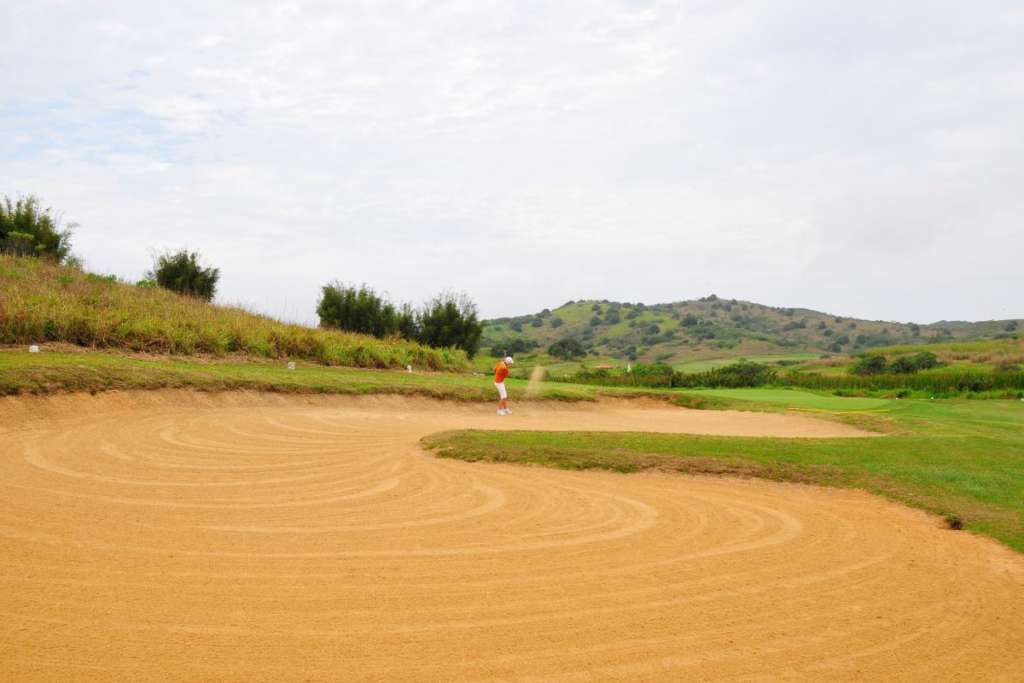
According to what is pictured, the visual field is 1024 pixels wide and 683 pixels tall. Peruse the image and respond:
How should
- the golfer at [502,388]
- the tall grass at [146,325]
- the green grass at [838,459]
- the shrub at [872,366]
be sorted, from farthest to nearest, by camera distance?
the shrub at [872,366] < the golfer at [502,388] < the tall grass at [146,325] < the green grass at [838,459]

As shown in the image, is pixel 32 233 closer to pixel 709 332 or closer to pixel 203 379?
pixel 203 379

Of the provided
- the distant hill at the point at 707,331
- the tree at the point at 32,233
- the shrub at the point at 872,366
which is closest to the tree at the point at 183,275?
the tree at the point at 32,233

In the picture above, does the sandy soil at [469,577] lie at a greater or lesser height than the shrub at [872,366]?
lesser

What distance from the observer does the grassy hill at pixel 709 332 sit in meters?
106

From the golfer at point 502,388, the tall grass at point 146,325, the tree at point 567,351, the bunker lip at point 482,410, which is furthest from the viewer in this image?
the tree at point 567,351

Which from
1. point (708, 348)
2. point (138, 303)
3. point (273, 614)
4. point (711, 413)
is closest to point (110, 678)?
point (273, 614)

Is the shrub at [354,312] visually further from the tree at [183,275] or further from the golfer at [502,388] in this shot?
the golfer at [502,388]

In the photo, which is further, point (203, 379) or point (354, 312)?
point (354, 312)

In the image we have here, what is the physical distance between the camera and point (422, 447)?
534 inches

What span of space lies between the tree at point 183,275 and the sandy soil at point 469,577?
29.4m

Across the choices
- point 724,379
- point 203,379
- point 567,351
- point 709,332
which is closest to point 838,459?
point 203,379

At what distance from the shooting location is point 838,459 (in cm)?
1248

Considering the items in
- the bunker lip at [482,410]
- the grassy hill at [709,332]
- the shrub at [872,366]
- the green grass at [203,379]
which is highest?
the grassy hill at [709,332]

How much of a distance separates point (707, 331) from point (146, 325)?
103631 mm
